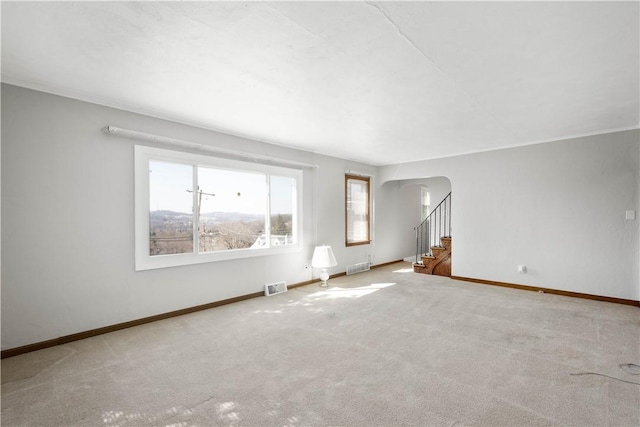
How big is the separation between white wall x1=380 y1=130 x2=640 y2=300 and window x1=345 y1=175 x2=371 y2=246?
1.82 metres

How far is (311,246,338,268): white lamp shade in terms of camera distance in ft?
17.5

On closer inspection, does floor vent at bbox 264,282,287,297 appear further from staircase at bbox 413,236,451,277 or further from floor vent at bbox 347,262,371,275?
staircase at bbox 413,236,451,277

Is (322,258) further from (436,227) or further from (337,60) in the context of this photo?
(436,227)

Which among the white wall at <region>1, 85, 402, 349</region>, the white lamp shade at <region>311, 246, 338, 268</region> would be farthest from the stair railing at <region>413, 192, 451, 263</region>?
the white wall at <region>1, 85, 402, 349</region>

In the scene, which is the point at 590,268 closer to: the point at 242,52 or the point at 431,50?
the point at 431,50

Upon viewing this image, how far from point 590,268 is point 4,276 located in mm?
7302

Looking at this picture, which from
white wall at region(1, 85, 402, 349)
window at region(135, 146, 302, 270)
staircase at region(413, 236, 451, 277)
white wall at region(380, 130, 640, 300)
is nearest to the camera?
white wall at region(1, 85, 402, 349)

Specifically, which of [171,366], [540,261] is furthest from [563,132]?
[171,366]

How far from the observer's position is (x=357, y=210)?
6.88 metres

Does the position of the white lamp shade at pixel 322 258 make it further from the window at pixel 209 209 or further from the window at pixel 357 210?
the window at pixel 357 210

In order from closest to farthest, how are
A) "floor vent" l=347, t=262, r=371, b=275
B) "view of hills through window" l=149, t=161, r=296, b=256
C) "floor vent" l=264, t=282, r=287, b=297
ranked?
"view of hills through window" l=149, t=161, r=296, b=256, "floor vent" l=264, t=282, r=287, b=297, "floor vent" l=347, t=262, r=371, b=275

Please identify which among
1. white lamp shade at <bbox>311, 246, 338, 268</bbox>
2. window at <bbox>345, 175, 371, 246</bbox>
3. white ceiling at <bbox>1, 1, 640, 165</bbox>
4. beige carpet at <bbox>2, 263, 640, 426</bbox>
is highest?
white ceiling at <bbox>1, 1, 640, 165</bbox>

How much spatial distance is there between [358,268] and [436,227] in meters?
3.36

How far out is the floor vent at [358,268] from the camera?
256 inches
